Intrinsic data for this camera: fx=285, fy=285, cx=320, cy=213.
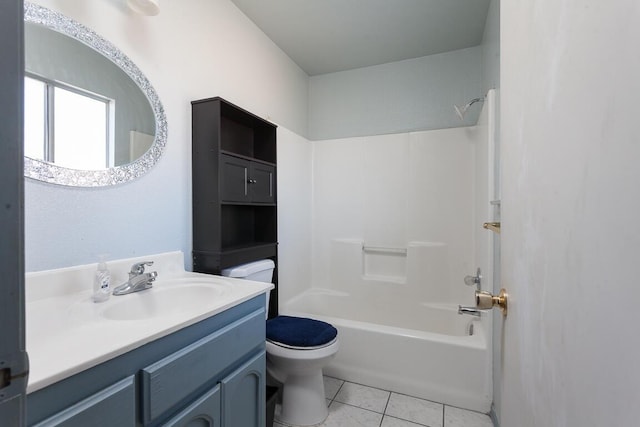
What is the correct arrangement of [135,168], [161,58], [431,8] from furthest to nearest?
[431,8] → [161,58] → [135,168]

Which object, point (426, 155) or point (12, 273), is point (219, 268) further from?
point (426, 155)

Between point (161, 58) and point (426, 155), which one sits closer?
point (161, 58)

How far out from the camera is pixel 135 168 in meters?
1.29

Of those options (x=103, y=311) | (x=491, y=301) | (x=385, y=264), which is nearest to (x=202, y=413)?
(x=103, y=311)

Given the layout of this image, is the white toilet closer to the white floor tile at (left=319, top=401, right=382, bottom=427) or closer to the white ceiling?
the white floor tile at (left=319, top=401, right=382, bottom=427)

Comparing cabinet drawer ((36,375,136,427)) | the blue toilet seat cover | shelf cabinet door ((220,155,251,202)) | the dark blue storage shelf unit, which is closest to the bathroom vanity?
cabinet drawer ((36,375,136,427))

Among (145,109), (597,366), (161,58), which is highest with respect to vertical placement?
(161,58)

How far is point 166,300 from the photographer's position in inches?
47.8

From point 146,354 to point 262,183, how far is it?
48.2 inches

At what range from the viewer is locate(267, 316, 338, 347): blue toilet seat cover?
1555 mm

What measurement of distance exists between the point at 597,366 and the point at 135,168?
1541 mm

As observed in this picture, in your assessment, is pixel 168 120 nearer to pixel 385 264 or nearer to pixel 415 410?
pixel 385 264

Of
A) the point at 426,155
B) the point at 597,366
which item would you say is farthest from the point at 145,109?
the point at 426,155

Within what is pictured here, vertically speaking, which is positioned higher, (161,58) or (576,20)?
(161,58)
